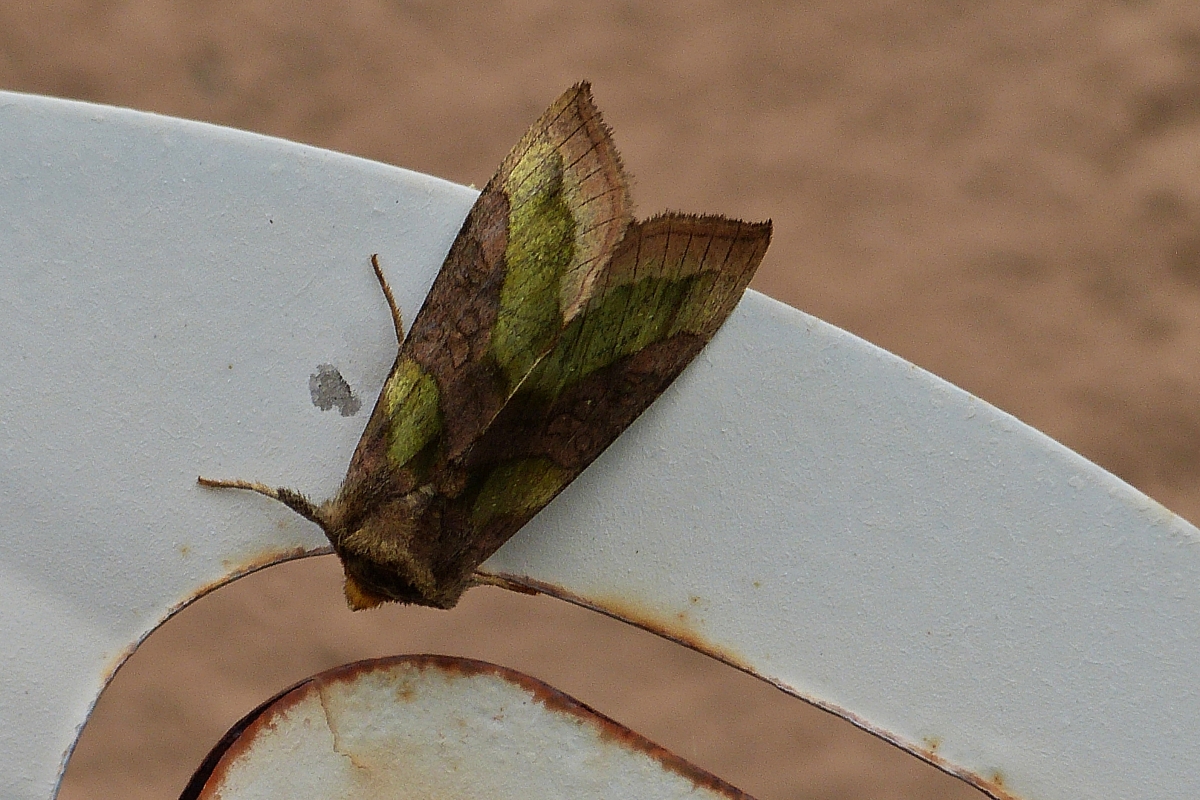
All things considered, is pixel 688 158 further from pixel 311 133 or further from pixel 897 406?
pixel 897 406

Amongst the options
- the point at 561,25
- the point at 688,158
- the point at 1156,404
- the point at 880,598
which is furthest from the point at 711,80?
the point at 880,598

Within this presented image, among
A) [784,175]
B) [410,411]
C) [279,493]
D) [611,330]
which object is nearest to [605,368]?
[611,330]

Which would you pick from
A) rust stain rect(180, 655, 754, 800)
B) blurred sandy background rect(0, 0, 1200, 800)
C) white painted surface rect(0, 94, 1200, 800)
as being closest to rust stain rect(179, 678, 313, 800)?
rust stain rect(180, 655, 754, 800)

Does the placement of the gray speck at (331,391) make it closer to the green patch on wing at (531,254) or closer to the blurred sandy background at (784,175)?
the green patch on wing at (531,254)

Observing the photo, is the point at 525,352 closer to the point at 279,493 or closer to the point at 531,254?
the point at 531,254

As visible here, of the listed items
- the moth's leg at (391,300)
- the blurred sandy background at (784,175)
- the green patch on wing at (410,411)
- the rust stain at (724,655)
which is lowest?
the rust stain at (724,655)

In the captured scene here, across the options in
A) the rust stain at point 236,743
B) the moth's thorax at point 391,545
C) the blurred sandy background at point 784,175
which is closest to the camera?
the rust stain at point 236,743

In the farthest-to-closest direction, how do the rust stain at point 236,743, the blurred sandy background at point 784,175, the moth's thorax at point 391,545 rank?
the blurred sandy background at point 784,175 < the moth's thorax at point 391,545 < the rust stain at point 236,743

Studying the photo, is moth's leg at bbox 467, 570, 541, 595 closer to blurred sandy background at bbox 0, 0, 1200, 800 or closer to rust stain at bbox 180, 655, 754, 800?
rust stain at bbox 180, 655, 754, 800

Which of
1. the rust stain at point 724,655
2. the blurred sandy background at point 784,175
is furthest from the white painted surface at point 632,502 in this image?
the blurred sandy background at point 784,175
